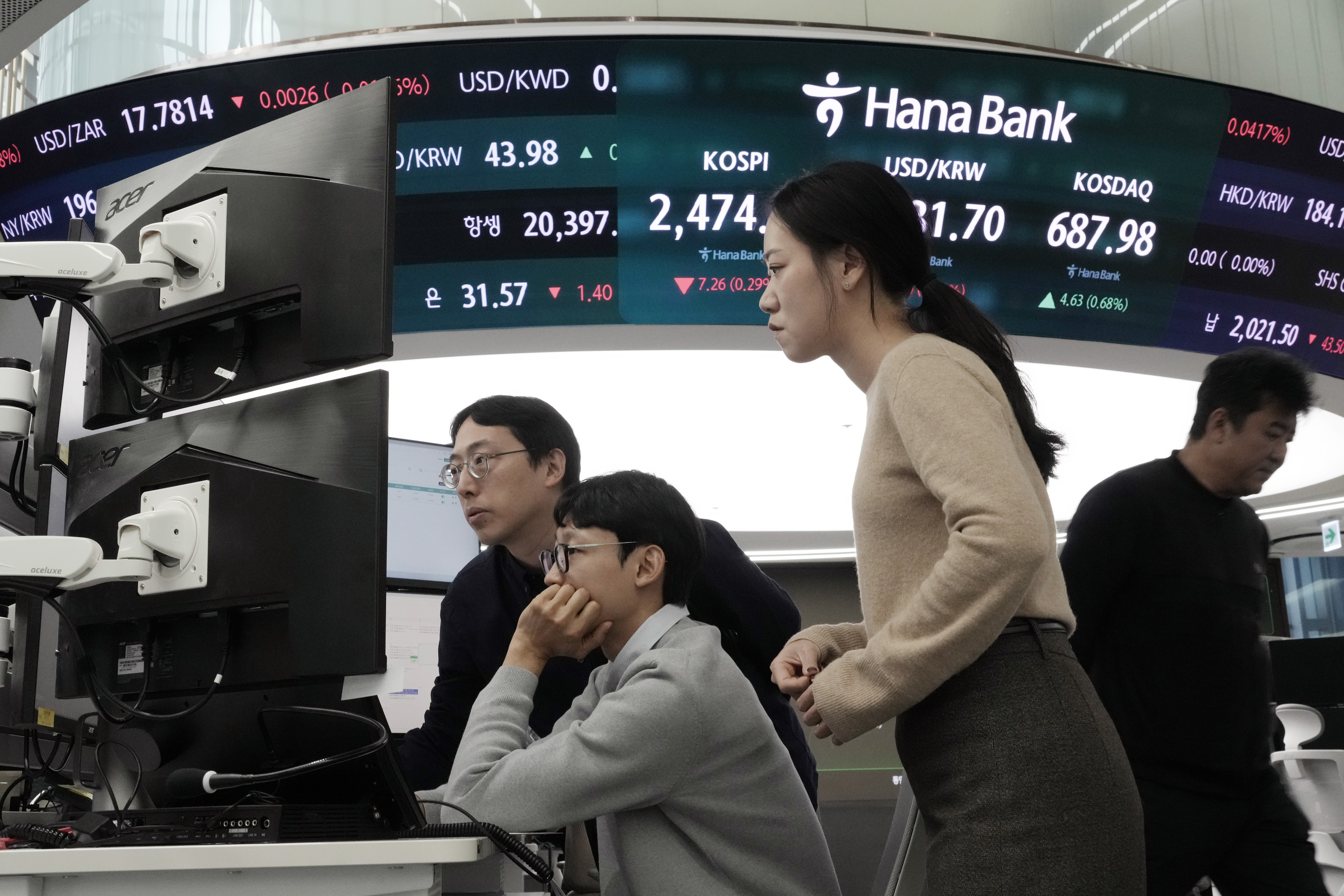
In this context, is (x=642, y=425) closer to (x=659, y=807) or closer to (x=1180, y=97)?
(x=1180, y=97)

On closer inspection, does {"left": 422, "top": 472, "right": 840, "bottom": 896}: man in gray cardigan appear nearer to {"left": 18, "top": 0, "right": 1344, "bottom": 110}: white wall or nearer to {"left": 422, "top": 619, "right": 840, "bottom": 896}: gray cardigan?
{"left": 422, "top": 619, "right": 840, "bottom": 896}: gray cardigan

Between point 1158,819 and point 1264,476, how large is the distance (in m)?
0.62

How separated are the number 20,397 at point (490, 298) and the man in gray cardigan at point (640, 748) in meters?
1.52

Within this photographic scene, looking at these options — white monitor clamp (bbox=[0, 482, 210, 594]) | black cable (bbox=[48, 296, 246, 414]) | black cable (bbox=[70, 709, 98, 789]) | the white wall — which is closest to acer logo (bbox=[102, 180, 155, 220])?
black cable (bbox=[48, 296, 246, 414])

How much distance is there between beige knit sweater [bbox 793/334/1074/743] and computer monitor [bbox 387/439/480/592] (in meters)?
1.73

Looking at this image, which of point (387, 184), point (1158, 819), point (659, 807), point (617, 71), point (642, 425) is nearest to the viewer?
point (387, 184)

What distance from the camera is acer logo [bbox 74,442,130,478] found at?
51.8 inches

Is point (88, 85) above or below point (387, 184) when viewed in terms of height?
above

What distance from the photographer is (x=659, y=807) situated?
129 centimetres

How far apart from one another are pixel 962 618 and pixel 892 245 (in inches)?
17.2

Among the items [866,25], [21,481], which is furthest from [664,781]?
[866,25]

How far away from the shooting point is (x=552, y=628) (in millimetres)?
1396

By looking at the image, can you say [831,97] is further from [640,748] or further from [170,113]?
[640,748]

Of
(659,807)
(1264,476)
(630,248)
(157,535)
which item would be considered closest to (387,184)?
(157,535)
